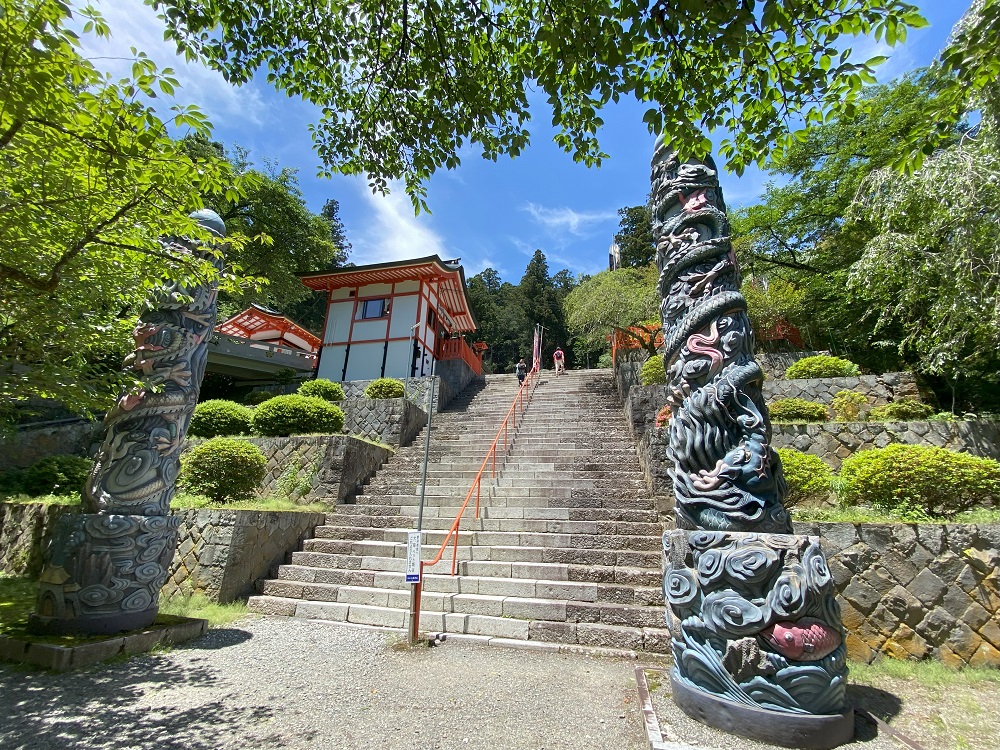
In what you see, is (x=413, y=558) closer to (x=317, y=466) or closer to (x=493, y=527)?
(x=493, y=527)

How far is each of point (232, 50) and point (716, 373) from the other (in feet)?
16.5

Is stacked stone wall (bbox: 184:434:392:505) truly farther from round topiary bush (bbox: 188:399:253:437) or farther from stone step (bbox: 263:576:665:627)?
stone step (bbox: 263:576:665:627)

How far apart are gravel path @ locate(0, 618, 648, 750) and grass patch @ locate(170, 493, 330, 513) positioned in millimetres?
2391

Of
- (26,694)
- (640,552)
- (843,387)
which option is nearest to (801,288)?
(843,387)

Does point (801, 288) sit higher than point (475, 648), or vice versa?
point (801, 288)

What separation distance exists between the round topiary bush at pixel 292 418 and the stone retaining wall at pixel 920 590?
328 inches

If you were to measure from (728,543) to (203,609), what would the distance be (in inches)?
237

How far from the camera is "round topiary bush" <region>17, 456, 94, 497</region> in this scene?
29.4 feet

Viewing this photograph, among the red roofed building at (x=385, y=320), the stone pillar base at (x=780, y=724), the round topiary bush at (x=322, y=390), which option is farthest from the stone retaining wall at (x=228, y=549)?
the red roofed building at (x=385, y=320)

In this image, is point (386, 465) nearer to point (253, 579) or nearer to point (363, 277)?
point (253, 579)

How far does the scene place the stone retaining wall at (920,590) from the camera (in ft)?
13.7

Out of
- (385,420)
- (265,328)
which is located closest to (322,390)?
(385,420)

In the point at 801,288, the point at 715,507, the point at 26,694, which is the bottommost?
the point at 26,694

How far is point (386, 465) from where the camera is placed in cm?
963
